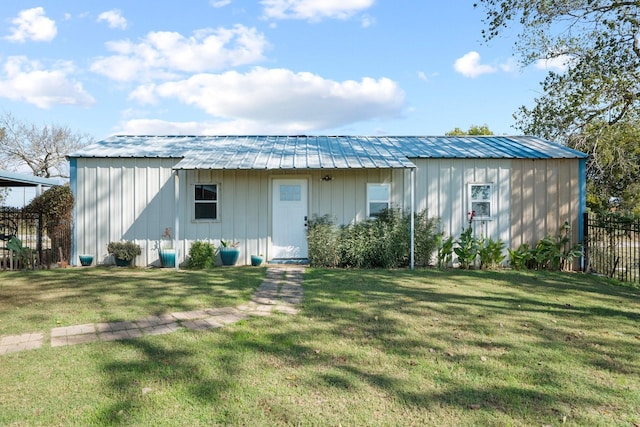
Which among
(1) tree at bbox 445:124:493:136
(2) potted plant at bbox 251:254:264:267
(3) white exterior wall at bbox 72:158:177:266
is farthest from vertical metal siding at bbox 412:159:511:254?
(1) tree at bbox 445:124:493:136

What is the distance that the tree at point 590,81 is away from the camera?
1138cm

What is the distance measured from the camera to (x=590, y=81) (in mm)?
12695

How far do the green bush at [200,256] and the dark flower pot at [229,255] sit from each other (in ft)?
0.89

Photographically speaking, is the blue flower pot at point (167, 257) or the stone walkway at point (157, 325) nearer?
the stone walkway at point (157, 325)

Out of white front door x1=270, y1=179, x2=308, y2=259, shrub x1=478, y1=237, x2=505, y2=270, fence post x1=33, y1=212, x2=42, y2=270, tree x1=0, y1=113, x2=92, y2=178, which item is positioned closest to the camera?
fence post x1=33, y1=212, x2=42, y2=270

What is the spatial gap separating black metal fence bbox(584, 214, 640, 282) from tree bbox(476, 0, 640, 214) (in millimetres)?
4533

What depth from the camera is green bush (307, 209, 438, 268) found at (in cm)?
1034

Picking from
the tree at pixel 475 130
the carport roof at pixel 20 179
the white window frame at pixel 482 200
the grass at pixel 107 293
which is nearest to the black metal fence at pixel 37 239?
the grass at pixel 107 293

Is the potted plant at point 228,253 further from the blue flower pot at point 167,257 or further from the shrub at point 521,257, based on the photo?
the shrub at point 521,257

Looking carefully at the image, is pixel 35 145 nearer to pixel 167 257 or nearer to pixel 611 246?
pixel 167 257

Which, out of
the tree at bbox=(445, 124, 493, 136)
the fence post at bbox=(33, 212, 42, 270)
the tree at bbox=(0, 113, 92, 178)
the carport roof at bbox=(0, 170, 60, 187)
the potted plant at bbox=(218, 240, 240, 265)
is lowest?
the potted plant at bbox=(218, 240, 240, 265)

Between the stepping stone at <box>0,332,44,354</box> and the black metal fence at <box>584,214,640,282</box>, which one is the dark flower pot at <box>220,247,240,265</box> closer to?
the stepping stone at <box>0,332,44,354</box>

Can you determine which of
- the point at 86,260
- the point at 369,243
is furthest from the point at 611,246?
the point at 86,260

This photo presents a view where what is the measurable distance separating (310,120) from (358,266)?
16.1 meters
